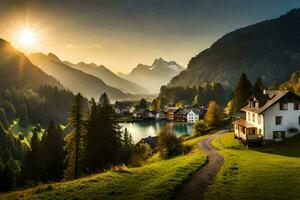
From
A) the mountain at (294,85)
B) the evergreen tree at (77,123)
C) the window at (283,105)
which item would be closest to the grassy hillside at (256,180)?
the window at (283,105)

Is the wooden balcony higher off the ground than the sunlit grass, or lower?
higher

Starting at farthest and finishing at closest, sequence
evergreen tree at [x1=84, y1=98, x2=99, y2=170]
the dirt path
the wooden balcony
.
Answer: evergreen tree at [x1=84, y1=98, x2=99, y2=170] < the wooden balcony < the dirt path

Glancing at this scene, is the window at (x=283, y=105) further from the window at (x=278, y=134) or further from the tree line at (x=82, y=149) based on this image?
the tree line at (x=82, y=149)

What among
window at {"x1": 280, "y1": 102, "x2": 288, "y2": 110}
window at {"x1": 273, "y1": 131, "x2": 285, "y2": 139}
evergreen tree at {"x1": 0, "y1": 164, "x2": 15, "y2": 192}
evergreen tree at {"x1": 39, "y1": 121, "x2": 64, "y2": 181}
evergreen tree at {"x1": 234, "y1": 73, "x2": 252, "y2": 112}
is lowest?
evergreen tree at {"x1": 0, "y1": 164, "x2": 15, "y2": 192}

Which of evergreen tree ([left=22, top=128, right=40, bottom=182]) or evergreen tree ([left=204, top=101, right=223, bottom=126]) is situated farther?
evergreen tree ([left=204, top=101, right=223, bottom=126])

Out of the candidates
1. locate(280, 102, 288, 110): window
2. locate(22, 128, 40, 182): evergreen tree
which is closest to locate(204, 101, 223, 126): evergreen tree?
locate(280, 102, 288, 110): window

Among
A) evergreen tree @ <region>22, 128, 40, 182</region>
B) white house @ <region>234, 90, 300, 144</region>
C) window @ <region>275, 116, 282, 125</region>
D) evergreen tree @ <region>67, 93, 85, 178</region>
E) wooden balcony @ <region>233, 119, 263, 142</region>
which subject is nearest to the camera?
evergreen tree @ <region>67, 93, 85, 178</region>

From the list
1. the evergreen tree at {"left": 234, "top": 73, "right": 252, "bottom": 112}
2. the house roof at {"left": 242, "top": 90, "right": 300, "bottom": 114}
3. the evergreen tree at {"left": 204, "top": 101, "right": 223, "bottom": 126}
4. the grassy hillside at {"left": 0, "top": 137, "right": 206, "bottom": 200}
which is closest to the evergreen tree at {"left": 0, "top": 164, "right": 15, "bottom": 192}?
the evergreen tree at {"left": 204, "top": 101, "right": 223, "bottom": 126}

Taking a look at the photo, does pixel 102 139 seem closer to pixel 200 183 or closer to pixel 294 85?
pixel 200 183

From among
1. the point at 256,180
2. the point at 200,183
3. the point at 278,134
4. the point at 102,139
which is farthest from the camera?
the point at 102,139

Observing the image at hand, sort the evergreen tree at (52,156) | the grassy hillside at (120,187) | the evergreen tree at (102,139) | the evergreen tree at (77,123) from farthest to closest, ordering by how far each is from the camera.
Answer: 1. the evergreen tree at (52,156)
2. the evergreen tree at (102,139)
3. the evergreen tree at (77,123)
4. the grassy hillside at (120,187)

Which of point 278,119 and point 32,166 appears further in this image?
point 32,166

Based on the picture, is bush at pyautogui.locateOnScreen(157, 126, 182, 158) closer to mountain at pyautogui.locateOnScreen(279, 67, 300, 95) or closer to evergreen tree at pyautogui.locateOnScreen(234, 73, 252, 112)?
mountain at pyautogui.locateOnScreen(279, 67, 300, 95)

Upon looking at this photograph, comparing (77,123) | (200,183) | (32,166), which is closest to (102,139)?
(77,123)
